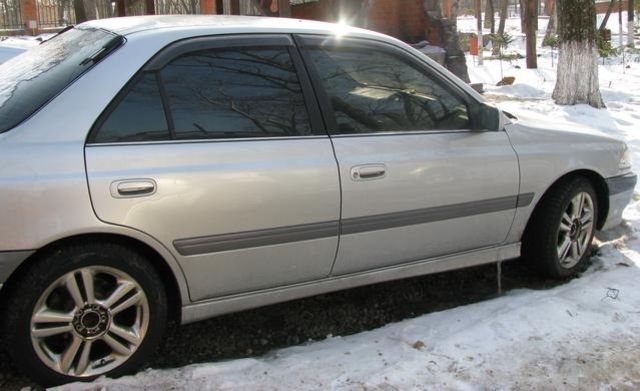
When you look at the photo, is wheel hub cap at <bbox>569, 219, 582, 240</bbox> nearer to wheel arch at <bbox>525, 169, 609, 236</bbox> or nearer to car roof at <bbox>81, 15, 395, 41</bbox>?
wheel arch at <bbox>525, 169, 609, 236</bbox>

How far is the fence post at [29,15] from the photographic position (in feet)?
90.2

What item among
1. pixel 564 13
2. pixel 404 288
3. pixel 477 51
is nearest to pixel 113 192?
pixel 404 288

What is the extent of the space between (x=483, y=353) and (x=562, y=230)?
132 centimetres

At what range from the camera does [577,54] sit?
1038 cm

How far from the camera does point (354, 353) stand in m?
3.23

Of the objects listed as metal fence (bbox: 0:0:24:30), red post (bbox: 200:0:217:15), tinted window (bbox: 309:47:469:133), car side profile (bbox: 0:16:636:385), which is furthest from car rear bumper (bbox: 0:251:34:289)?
metal fence (bbox: 0:0:24:30)

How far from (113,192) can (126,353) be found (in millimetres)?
750

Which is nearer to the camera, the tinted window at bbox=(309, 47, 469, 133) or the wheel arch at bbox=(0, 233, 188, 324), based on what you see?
the wheel arch at bbox=(0, 233, 188, 324)

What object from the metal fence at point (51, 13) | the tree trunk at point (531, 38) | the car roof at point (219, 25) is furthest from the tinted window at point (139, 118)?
the metal fence at point (51, 13)

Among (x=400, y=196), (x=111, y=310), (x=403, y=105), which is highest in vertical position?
(x=403, y=105)

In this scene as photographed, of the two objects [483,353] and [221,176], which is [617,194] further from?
[221,176]

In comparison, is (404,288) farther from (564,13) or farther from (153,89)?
(564,13)

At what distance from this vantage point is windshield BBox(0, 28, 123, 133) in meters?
2.74

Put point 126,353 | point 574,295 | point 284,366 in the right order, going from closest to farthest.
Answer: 1. point 126,353
2. point 284,366
3. point 574,295
